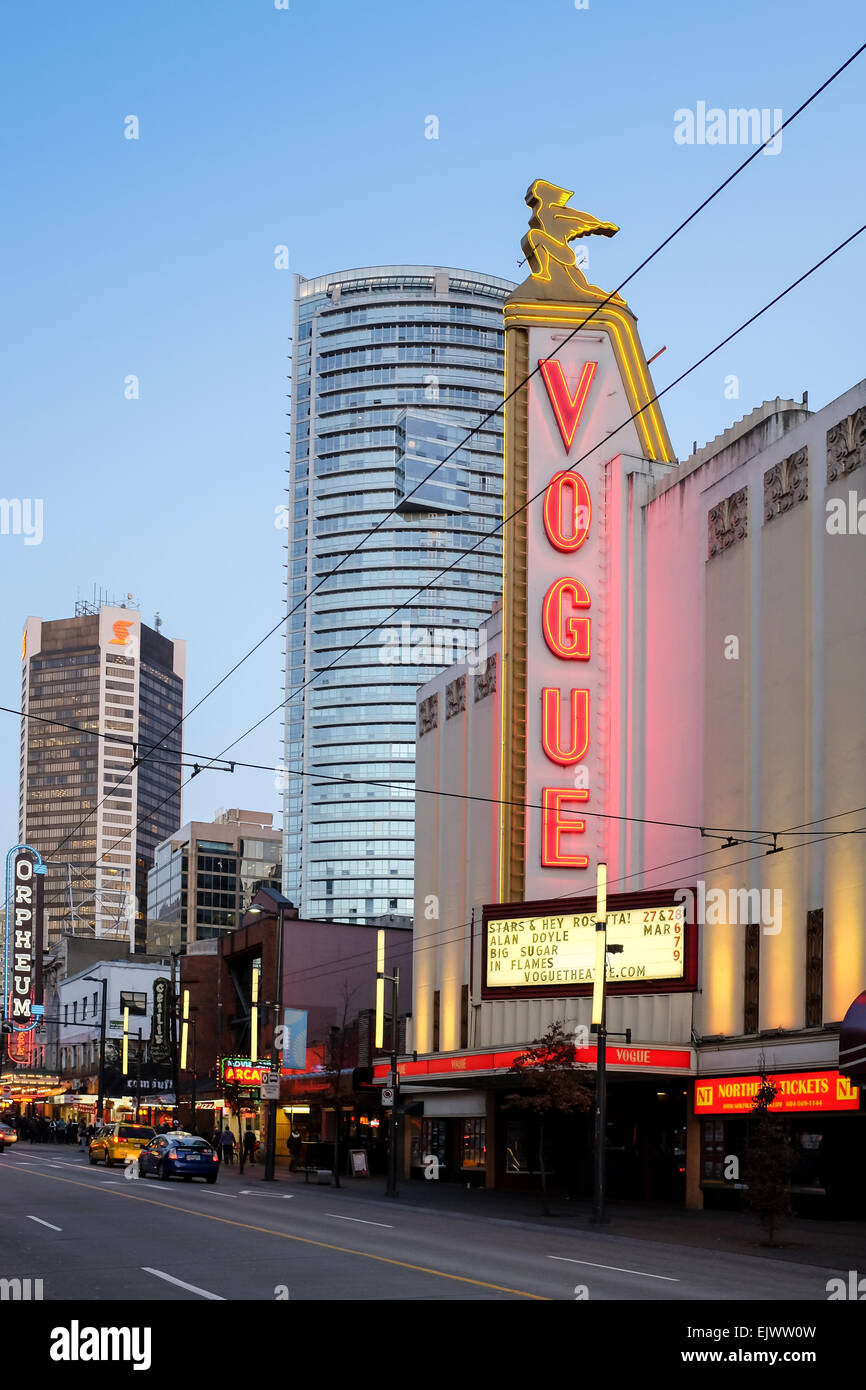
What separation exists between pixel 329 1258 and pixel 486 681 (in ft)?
112

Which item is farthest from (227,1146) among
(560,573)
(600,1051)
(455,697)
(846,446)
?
(846,446)

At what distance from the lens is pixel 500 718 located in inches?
2142

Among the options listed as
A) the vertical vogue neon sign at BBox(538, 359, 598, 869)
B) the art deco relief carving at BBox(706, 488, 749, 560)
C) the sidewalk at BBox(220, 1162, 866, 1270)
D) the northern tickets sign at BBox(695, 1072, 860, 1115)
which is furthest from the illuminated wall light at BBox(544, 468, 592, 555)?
the sidewalk at BBox(220, 1162, 866, 1270)

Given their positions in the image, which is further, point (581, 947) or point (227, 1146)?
point (227, 1146)

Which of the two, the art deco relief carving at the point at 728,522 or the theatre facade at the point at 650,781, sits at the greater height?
the art deco relief carving at the point at 728,522

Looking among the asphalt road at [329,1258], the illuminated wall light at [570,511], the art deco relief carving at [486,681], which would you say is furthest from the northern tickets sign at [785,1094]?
the art deco relief carving at [486,681]

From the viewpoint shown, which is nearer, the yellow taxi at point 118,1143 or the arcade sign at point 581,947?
the arcade sign at point 581,947

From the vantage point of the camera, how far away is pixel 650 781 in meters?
47.8

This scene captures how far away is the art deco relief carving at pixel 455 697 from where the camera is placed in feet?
192

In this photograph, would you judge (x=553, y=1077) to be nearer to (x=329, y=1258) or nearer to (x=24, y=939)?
(x=329, y=1258)

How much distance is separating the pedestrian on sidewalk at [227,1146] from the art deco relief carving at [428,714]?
749 inches

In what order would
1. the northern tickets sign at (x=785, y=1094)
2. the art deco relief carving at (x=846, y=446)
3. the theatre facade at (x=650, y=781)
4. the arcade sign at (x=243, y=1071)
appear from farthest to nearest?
the arcade sign at (x=243, y=1071) < the theatre facade at (x=650, y=781) < the art deco relief carving at (x=846, y=446) < the northern tickets sign at (x=785, y=1094)

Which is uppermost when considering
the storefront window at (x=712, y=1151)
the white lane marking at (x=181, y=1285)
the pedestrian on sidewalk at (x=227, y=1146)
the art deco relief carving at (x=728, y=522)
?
the art deco relief carving at (x=728, y=522)

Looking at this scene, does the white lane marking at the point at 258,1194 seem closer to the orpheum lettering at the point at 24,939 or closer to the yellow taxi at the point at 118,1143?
the yellow taxi at the point at 118,1143
